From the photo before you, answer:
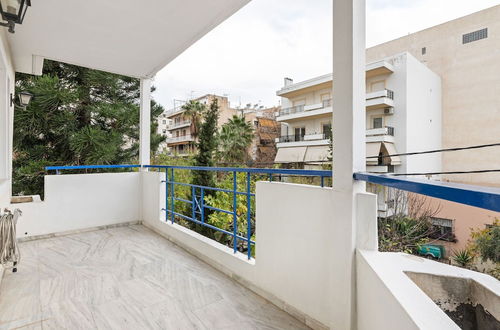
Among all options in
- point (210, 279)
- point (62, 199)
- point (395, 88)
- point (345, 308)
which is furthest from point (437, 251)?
point (62, 199)

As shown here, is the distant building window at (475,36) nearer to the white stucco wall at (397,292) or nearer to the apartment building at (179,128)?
the white stucco wall at (397,292)

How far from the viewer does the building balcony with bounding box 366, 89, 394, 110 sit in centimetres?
326

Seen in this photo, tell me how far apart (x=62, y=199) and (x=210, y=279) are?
2.95 metres

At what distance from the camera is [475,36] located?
4.22 meters

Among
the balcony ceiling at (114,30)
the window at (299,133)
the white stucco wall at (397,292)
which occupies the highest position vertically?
the balcony ceiling at (114,30)

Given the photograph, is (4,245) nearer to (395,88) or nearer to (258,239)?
(258,239)

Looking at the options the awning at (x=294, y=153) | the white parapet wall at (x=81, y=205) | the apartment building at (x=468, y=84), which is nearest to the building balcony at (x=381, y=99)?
the apartment building at (x=468, y=84)

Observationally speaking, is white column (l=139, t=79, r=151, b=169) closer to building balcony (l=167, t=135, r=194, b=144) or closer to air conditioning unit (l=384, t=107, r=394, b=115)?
air conditioning unit (l=384, t=107, r=394, b=115)

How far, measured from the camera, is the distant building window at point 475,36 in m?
4.09

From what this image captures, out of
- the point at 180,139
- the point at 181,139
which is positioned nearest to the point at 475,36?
the point at 181,139

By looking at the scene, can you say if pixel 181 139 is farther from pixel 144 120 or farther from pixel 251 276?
pixel 251 276

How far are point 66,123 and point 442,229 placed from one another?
8064 millimetres

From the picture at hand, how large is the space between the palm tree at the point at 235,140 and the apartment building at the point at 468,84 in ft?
42.8

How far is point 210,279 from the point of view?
2348 mm
